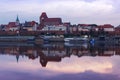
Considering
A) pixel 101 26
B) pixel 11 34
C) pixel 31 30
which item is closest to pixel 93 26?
pixel 101 26

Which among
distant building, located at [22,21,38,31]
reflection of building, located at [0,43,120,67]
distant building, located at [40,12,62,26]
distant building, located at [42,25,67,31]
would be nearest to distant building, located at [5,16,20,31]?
distant building, located at [22,21,38,31]

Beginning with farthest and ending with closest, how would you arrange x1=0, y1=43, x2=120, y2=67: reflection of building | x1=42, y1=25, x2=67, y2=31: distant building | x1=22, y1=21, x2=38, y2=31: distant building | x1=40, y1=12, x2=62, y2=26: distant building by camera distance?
x1=40, y1=12, x2=62, y2=26: distant building < x1=22, y1=21, x2=38, y2=31: distant building < x1=42, y1=25, x2=67, y2=31: distant building < x1=0, y1=43, x2=120, y2=67: reflection of building

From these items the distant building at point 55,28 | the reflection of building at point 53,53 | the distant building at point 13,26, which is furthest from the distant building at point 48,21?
the reflection of building at point 53,53

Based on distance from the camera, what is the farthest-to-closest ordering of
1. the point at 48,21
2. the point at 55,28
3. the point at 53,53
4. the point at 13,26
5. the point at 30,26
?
1. the point at 48,21
2. the point at 13,26
3. the point at 30,26
4. the point at 55,28
5. the point at 53,53

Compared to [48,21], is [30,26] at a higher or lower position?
lower

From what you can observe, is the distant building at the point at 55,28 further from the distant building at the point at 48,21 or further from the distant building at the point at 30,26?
the distant building at the point at 30,26

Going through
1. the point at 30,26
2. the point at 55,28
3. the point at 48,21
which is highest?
the point at 48,21

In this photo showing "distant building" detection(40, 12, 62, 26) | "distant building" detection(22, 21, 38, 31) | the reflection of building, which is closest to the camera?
the reflection of building

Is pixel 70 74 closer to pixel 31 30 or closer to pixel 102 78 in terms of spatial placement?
pixel 102 78

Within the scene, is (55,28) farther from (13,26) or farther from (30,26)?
(13,26)

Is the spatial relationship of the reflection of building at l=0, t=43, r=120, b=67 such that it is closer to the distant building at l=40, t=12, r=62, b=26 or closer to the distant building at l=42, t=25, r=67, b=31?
the distant building at l=42, t=25, r=67, b=31

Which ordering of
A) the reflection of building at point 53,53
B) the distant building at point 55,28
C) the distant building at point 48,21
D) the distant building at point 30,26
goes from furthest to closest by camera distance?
the distant building at point 48,21
the distant building at point 30,26
the distant building at point 55,28
the reflection of building at point 53,53

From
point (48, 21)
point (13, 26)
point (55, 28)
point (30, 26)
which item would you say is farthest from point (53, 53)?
point (48, 21)

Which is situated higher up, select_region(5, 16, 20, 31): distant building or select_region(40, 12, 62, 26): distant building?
select_region(40, 12, 62, 26): distant building
